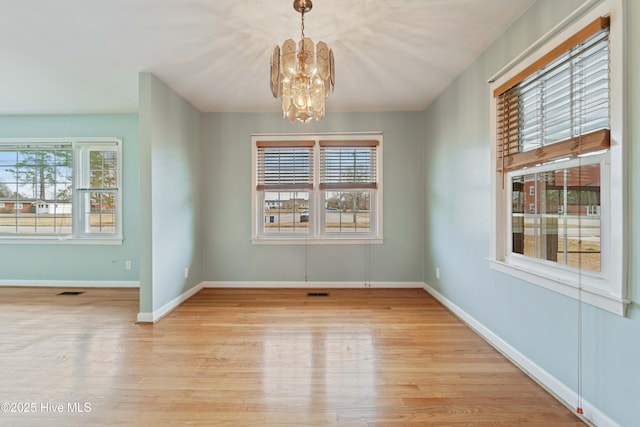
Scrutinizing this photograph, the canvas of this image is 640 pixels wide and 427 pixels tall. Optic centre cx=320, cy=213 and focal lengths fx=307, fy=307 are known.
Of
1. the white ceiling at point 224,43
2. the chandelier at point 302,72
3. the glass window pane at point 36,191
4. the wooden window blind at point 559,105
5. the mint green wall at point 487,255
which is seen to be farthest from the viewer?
the glass window pane at point 36,191

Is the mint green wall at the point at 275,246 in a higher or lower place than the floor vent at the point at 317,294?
higher

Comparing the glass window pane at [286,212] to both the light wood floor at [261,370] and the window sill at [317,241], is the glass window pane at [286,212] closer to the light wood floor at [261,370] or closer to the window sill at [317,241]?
the window sill at [317,241]

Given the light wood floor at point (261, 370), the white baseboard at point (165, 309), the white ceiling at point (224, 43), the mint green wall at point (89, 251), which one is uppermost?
the white ceiling at point (224, 43)

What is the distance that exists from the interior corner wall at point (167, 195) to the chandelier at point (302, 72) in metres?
1.83

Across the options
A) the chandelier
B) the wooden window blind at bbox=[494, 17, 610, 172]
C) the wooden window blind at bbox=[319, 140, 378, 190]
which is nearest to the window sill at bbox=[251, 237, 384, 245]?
the wooden window blind at bbox=[319, 140, 378, 190]

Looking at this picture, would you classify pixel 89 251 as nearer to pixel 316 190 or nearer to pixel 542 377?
pixel 316 190

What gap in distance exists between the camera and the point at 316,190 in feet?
15.1

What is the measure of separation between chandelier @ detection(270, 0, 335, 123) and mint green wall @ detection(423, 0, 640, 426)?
59.0 inches

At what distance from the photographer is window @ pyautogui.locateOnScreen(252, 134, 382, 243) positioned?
4.55 metres

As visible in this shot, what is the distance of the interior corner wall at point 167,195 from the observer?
10.7 ft

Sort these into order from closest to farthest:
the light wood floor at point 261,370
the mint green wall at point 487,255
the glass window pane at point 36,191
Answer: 1. the mint green wall at point 487,255
2. the light wood floor at point 261,370
3. the glass window pane at point 36,191

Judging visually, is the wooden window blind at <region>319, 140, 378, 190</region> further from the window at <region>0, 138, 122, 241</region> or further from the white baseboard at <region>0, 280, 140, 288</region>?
the white baseboard at <region>0, 280, 140, 288</region>

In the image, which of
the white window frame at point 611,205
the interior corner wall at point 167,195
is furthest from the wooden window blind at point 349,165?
the white window frame at point 611,205

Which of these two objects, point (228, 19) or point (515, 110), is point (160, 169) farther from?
point (515, 110)
